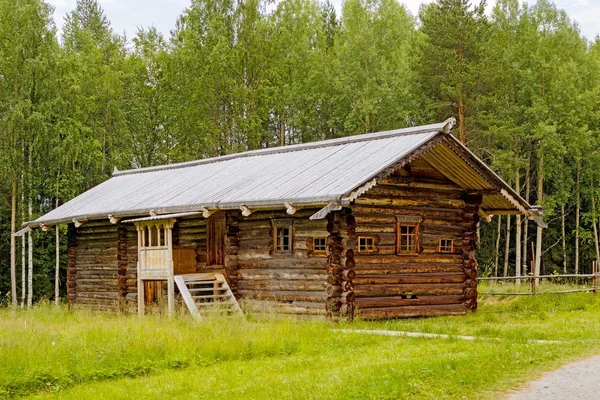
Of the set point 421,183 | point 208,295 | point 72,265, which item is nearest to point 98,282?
point 72,265

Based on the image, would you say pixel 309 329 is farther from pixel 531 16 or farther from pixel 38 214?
pixel 531 16

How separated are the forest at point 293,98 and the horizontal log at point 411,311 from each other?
52.5ft

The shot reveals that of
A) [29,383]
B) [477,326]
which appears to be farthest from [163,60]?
[29,383]

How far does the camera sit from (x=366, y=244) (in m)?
21.7

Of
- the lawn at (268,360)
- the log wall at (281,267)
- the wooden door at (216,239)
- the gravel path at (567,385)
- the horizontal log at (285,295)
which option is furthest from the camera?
the wooden door at (216,239)

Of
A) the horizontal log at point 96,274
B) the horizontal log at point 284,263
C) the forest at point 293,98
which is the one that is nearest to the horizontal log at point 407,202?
the horizontal log at point 284,263

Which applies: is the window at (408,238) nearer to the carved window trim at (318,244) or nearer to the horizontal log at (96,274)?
the carved window trim at (318,244)

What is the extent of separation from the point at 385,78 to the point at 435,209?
19584mm

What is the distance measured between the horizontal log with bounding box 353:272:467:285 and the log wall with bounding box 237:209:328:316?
110cm

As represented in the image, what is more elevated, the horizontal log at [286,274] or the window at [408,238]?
the window at [408,238]

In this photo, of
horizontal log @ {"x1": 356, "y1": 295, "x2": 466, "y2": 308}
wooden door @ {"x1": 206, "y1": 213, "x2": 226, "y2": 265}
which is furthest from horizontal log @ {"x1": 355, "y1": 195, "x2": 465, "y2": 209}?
wooden door @ {"x1": 206, "y1": 213, "x2": 226, "y2": 265}

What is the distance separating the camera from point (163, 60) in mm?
43219

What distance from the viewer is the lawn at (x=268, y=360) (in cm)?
1155

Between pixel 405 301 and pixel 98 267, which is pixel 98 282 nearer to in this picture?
pixel 98 267
